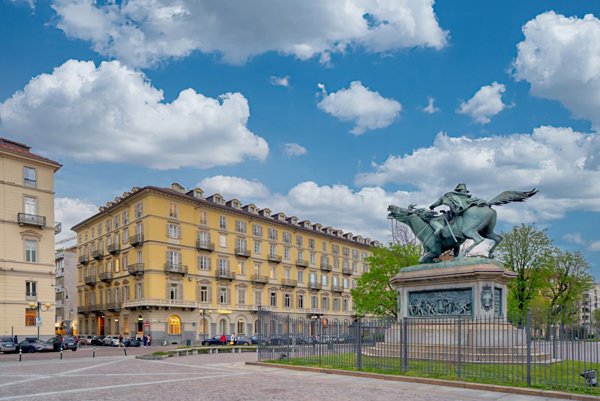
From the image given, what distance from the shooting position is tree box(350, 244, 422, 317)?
51.2 m

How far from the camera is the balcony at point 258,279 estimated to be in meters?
74.4

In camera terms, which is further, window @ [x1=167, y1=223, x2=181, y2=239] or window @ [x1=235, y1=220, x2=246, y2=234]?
window @ [x1=235, y1=220, x2=246, y2=234]

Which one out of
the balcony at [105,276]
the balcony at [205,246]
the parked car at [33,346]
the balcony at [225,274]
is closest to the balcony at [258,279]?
the balcony at [225,274]

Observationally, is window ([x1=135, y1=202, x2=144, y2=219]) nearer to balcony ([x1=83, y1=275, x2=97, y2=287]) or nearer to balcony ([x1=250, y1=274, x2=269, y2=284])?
balcony ([x1=83, y1=275, x2=97, y2=287])

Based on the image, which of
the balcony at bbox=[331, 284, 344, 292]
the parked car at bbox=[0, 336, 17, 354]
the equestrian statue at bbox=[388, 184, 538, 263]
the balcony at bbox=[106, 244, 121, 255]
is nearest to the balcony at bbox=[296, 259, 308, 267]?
the balcony at bbox=[331, 284, 344, 292]

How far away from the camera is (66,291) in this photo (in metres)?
91.4

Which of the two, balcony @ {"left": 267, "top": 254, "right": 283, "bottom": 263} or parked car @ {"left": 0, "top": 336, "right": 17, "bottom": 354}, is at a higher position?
balcony @ {"left": 267, "top": 254, "right": 283, "bottom": 263}

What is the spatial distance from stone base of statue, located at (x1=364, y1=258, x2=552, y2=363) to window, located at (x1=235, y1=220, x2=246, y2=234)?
166ft

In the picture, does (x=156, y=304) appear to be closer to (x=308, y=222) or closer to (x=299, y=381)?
(x=308, y=222)

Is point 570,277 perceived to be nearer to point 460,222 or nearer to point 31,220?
point 460,222

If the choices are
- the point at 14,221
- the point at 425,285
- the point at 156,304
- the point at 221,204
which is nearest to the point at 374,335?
the point at 425,285

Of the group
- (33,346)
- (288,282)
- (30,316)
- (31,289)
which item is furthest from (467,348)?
(288,282)

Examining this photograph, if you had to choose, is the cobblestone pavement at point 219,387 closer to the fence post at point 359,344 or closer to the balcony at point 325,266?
the fence post at point 359,344

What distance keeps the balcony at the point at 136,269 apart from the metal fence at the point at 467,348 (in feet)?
127
